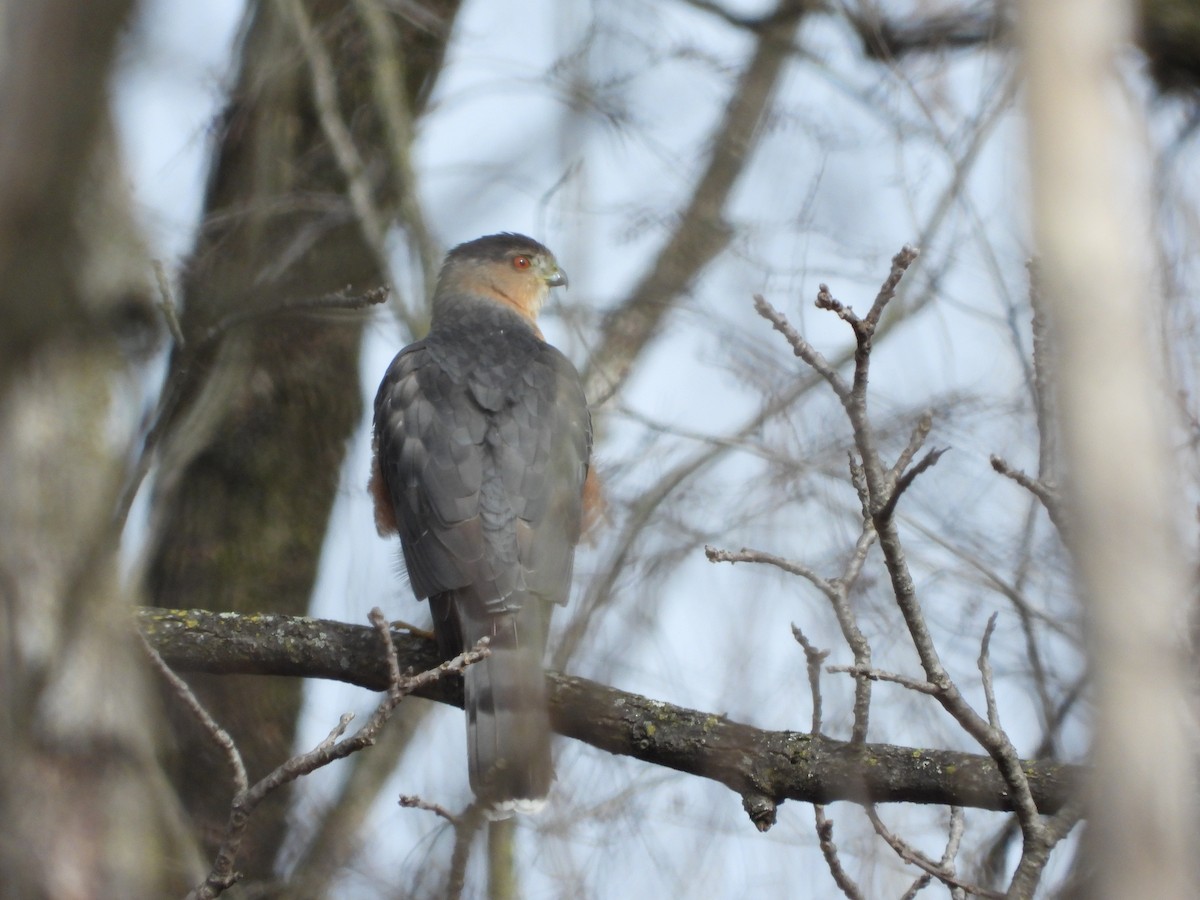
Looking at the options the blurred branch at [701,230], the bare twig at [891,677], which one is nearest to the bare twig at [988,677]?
the bare twig at [891,677]

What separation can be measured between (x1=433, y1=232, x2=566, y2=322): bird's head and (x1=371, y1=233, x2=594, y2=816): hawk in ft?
2.52

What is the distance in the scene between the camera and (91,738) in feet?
16.9

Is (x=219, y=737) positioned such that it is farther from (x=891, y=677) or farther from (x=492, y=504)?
(x=492, y=504)

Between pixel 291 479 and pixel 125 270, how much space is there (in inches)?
106

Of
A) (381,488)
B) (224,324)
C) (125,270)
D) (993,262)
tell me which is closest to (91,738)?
(381,488)

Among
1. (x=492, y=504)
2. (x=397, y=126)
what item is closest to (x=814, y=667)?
(x=492, y=504)

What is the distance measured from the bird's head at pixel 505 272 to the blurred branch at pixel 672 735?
8.29ft

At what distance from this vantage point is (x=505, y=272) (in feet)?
23.3

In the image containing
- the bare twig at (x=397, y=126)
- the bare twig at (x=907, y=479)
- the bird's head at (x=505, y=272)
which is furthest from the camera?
the bare twig at (x=397, y=126)

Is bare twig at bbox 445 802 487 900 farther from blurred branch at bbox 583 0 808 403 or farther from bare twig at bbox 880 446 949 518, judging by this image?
blurred branch at bbox 583 0 808 403

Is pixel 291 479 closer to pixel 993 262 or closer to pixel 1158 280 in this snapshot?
pixel 993 262

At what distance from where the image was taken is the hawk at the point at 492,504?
14.6ft

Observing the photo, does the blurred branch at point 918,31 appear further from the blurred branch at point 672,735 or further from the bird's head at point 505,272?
the blurred branch at point 672,735

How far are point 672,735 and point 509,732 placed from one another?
634mm
